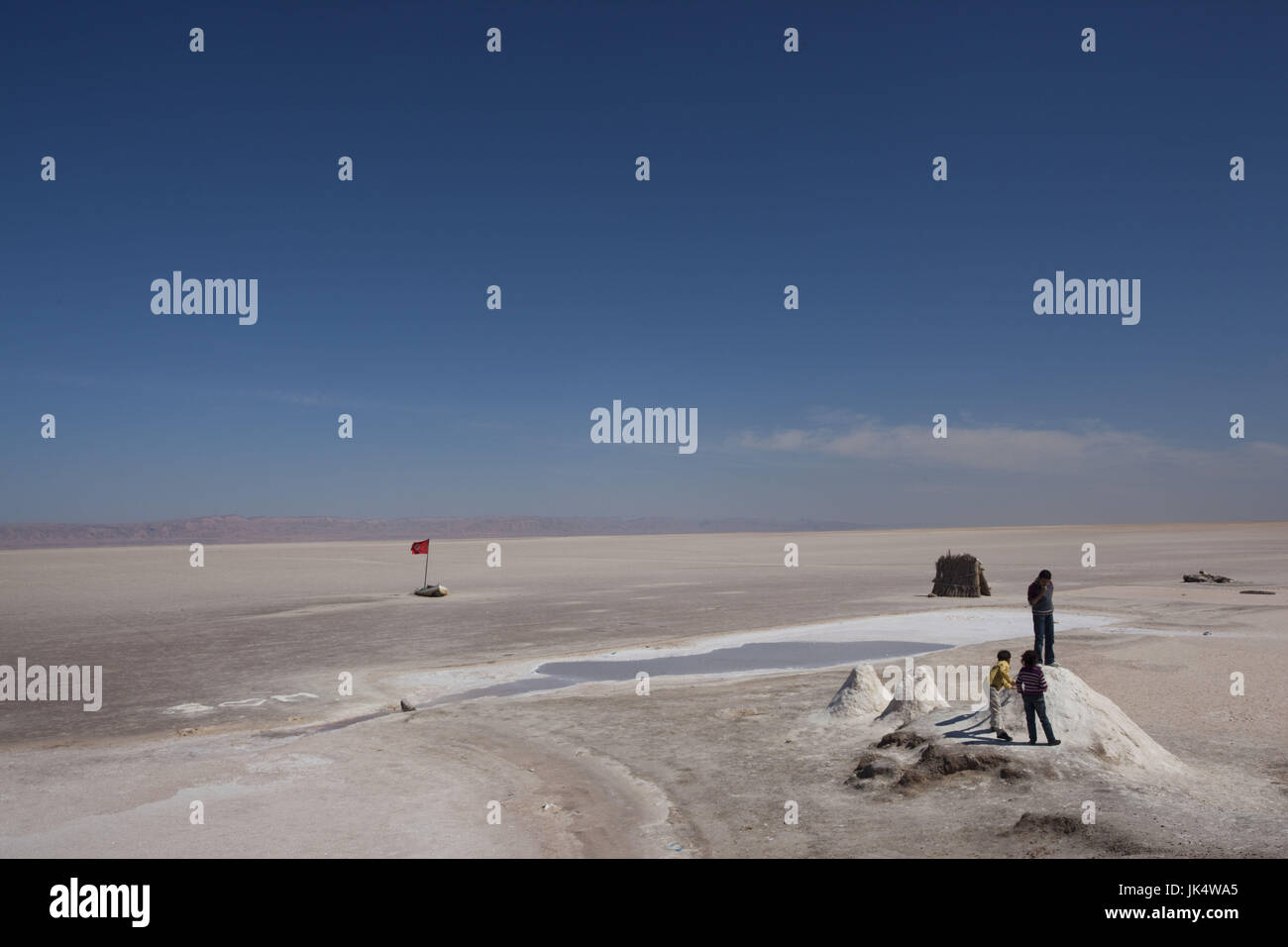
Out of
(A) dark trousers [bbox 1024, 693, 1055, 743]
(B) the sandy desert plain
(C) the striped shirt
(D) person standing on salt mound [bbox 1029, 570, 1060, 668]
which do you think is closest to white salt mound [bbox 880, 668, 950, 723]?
(B) the sandy desert plain

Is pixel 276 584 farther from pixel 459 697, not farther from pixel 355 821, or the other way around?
pixel 355 821

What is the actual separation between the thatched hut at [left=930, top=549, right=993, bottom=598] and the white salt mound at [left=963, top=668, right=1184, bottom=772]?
22233 millimetres

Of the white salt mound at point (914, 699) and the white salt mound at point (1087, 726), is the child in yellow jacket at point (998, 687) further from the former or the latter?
the white salt mound at point (914, 699)

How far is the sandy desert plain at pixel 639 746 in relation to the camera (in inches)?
332

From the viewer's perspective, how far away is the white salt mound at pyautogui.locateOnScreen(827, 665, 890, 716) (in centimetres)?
1319

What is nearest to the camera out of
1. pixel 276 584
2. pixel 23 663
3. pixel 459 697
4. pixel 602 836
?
→ pixel 602 836

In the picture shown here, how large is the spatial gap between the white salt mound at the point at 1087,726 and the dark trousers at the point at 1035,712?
0.11 m

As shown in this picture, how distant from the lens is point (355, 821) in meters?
9.12

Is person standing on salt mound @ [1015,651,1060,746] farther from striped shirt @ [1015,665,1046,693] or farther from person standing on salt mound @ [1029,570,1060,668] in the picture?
person standing on salt mound @ [1029,570,1060,668]

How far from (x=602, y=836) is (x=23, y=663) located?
61.9ft

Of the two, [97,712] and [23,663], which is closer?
[97,712]
